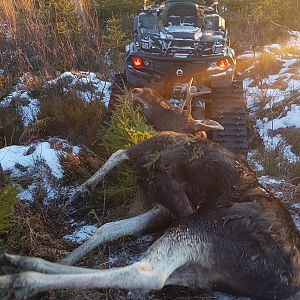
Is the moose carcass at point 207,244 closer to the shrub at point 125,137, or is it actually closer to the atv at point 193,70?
the shrub at point 125,137

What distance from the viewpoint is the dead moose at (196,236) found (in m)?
2.95

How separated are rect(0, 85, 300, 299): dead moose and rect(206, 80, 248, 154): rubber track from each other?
8.08 feet

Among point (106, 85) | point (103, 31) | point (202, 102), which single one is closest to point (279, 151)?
point (202, 102)

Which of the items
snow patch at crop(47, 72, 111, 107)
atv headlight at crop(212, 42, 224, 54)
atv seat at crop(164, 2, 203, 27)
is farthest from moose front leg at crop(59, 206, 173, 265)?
atv seat at crop(164, 2, 203, 27)

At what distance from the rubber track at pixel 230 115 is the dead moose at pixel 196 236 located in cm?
246

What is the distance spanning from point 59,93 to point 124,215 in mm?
3952

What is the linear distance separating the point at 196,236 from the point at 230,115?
13.0ft

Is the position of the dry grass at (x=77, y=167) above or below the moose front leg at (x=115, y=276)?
below

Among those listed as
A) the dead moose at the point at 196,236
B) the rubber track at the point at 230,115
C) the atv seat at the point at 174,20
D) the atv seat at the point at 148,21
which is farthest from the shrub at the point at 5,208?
the atv seat at the point at 174,20

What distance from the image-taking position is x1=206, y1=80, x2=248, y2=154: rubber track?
664cm

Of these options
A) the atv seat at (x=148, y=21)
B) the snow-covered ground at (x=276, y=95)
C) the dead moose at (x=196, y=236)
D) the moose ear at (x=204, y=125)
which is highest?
the dead moose at (x=196, y=236)

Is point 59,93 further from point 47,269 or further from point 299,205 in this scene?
point 47,269

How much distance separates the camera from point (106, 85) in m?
8.66

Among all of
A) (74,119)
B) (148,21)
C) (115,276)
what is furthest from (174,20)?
(115,276)
